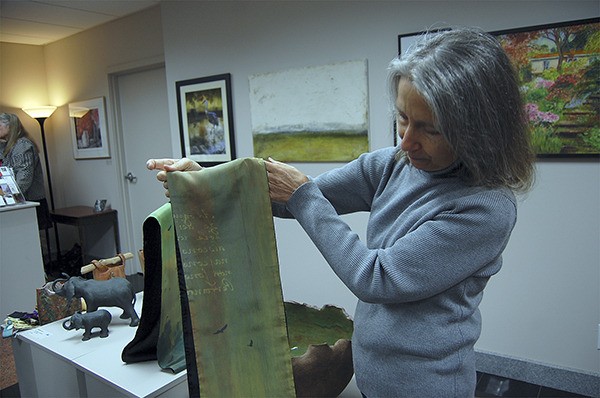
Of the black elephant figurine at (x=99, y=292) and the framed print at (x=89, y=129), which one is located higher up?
the framed print at (x=89, y=129)

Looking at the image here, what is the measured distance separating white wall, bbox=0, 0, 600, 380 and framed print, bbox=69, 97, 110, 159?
37.5 inches

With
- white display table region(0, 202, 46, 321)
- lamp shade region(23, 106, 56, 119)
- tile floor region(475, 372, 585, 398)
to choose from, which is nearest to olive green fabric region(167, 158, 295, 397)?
tile floor region(475, 372, 585, 398)

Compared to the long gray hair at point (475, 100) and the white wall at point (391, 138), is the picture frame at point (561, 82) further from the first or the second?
the long gray hair at point (475, 100)

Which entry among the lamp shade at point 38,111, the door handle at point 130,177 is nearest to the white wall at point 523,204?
the door handle at point 130,177

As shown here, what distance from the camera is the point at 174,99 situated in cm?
332

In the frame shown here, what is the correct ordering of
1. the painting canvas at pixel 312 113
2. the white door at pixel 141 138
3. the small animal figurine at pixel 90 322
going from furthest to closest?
the white door at pixel 141 138 → the painting canvas at pixel 312 113 → the small animal figurine at pixel 90 322

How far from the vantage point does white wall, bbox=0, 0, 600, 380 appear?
1937 millimetres

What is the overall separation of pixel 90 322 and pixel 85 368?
0.57 feet

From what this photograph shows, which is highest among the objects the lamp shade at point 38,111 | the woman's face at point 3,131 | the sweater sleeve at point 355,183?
the lamp shade at point 38,111

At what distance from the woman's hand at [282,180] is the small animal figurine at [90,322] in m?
0.77

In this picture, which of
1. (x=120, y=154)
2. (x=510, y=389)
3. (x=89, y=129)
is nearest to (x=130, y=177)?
(x=120, y=154)

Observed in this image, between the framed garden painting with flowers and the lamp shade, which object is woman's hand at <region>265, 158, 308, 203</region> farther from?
the lamp shade

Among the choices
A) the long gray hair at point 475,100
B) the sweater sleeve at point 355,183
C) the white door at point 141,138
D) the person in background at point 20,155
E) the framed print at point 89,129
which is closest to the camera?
the long gray hair at point 475,100

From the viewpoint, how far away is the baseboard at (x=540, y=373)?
199cm
